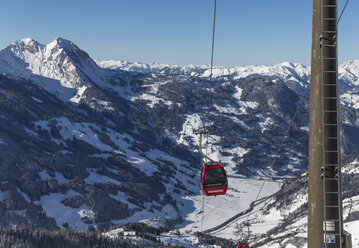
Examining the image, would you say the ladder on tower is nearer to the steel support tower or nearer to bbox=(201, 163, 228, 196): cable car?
the steel support tower

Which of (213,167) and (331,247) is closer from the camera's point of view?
(331,247)

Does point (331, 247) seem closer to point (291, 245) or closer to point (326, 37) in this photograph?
point (326, 37)

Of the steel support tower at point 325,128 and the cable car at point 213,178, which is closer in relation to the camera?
the steel support tower at point 325,128

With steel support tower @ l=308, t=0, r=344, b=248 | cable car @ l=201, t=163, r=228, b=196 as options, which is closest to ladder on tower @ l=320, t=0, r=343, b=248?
steel support tower @ l=308, t=0, r=344, b=248

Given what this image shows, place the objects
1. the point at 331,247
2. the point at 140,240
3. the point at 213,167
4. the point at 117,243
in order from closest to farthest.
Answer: the point at 331,247, the point at 213,167, the point at 117,243, the point at 140,240

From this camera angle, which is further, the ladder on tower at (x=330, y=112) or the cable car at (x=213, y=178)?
the cable car at (x=213, y=178)

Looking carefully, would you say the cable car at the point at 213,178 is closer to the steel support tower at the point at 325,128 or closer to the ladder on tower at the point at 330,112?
the steel support tower at the point at 325,128

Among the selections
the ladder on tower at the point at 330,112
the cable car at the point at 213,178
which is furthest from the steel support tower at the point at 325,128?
the cable car at the point at 213,178

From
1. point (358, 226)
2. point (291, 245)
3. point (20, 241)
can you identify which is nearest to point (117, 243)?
point (20, 241)
